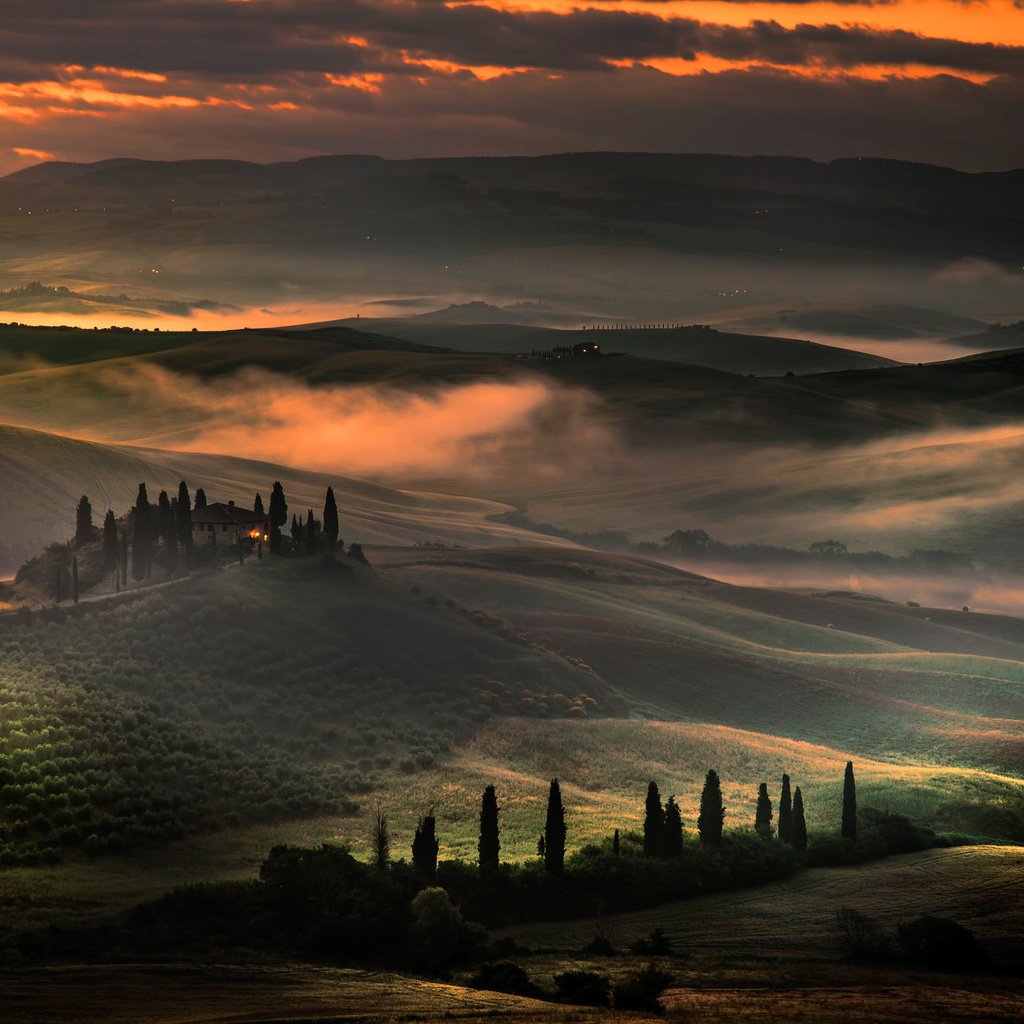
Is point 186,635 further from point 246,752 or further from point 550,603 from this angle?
point 550,603

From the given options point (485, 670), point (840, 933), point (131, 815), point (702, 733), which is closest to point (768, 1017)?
point (840, 933)

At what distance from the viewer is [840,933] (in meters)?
81.9

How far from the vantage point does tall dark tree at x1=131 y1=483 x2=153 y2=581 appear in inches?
5266

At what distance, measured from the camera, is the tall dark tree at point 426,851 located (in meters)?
84.1

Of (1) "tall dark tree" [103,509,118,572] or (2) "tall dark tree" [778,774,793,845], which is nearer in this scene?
(2) "tall dark tree" [778,774,793,845]

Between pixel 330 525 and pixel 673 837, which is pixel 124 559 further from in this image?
pixel 673 837

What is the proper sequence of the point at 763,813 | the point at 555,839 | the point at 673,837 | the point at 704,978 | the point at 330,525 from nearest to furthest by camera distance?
1. the point at 704,978
2. the point at 555,839
3. the point at 673,837
4. the point at 763,813
5. the point at 330,525

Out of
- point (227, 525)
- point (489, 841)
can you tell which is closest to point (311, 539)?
point (227, 525)

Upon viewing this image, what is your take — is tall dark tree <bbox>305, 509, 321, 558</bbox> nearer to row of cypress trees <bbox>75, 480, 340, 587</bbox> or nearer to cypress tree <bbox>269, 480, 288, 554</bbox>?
cypress tree <bbox>269, 480, 288, 554</bbox>

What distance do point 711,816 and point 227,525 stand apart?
55682 mm

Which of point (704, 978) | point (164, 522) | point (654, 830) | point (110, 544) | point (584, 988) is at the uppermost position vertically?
point (164, 522)

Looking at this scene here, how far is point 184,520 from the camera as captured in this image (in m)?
134

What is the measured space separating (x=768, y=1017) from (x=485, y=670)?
245 ft

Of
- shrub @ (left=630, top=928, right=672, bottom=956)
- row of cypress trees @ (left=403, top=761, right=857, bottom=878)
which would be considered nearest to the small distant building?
row of cypress trees @ (left=403, top=761, right=857, bottom=878)
